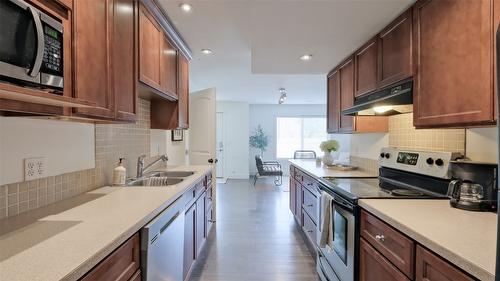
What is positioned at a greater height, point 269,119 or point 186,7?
point 186,7

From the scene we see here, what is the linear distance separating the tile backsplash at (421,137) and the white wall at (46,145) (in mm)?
2378

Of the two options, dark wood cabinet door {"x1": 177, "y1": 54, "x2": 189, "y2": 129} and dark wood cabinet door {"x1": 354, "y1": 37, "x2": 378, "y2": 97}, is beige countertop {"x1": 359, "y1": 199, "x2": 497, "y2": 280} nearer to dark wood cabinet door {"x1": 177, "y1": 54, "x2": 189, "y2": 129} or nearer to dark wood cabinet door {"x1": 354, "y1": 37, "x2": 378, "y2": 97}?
dark wood cabinet door {"x1": 354, "y1": 37, "x2": 378, "y2": 97}

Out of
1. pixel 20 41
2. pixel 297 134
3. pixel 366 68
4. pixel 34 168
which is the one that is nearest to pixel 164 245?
pixel 34 168

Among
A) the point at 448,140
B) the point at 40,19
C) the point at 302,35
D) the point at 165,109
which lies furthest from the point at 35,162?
the point at 448,140

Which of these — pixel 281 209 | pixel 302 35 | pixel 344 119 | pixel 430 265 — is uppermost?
pixel 302 35

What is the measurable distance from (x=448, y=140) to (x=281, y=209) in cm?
336

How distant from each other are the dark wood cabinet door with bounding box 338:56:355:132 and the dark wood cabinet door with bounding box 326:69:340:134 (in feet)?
0.36

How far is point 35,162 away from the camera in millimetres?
1372

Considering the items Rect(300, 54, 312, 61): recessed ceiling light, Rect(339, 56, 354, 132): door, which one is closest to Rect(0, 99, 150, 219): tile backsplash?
Rect(300, 54, 312, 61): recessed ceiling light

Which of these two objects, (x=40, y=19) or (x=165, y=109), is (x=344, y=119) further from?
(x=40, y=19)

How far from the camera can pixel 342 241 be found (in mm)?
1987

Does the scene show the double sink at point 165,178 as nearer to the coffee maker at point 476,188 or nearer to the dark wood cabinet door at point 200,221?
the dark wood cabinet door at point 200,221

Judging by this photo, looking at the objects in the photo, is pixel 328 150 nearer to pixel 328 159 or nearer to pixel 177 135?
pixel 328 159

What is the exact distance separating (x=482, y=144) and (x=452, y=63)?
1.75 ft
